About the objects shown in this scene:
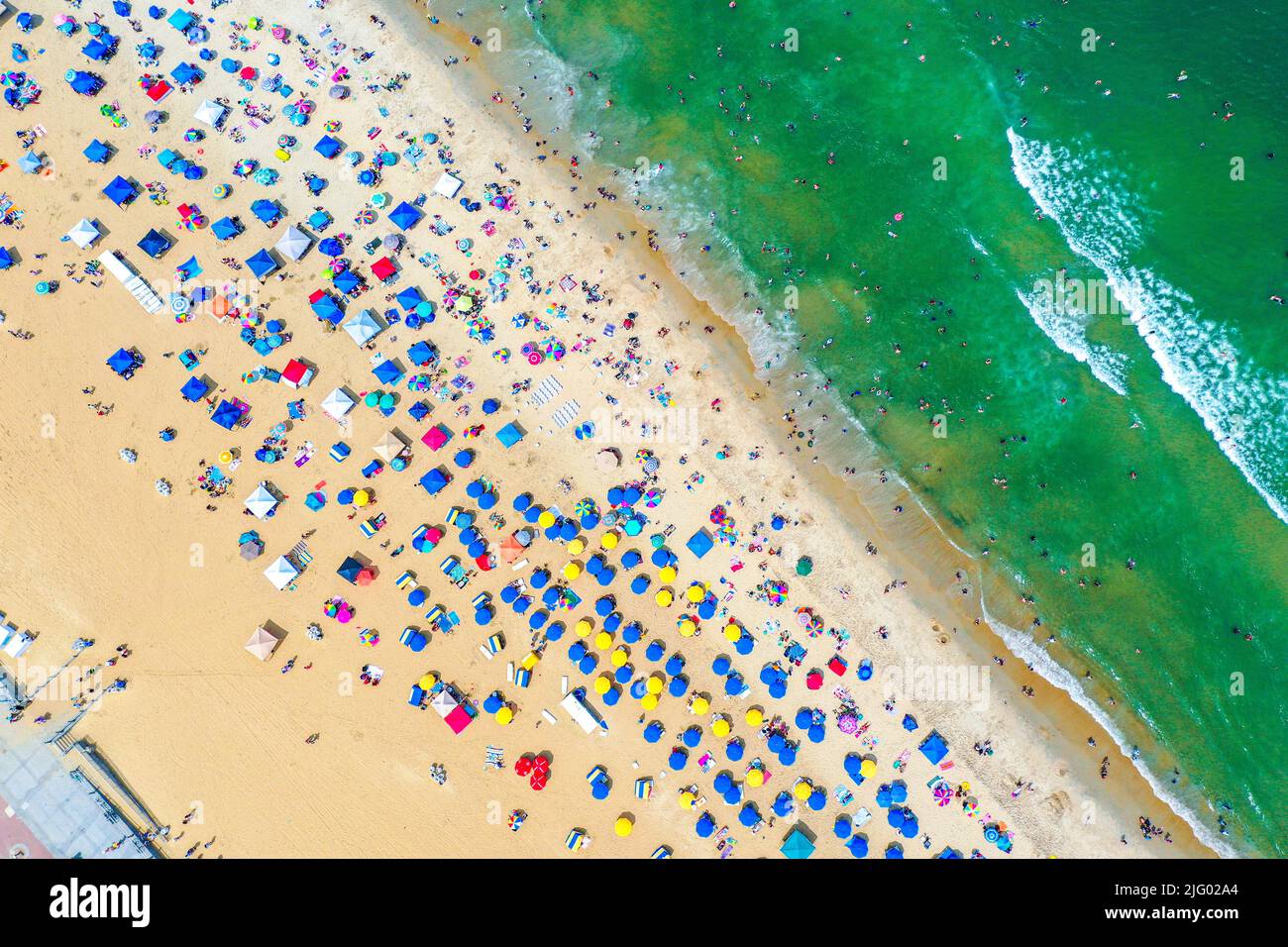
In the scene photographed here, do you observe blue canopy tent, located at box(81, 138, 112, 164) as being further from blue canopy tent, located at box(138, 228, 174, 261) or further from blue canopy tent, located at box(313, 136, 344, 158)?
blue canopy tent, located at box(313, 136, 344, 158)

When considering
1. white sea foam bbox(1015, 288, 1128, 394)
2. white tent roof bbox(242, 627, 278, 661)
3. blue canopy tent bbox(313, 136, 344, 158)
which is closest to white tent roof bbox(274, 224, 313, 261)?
blue canopy tent bbox(313, 136, 344, 158)

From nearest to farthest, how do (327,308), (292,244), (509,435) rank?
1. (509,435)
2. (327,308)
3. (292,244)

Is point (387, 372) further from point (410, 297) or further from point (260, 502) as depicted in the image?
point (260, 502)

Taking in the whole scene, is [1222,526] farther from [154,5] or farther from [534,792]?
[154,5]

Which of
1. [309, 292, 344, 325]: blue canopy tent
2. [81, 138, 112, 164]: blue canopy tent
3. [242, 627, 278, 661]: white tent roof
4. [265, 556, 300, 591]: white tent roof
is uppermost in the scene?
[81, 138, 112, 164]: blue canopy tent

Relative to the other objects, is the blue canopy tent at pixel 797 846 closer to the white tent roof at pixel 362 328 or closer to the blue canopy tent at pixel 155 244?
the white tent roof at pixel 362 328

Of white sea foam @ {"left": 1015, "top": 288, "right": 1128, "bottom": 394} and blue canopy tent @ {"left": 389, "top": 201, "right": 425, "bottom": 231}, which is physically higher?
blue canopy tent @ {"left": 389, "top": 201, "right": 425, "bottom": 231}

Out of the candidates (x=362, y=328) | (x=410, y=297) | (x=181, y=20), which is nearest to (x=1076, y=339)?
(x=410, y=297)
